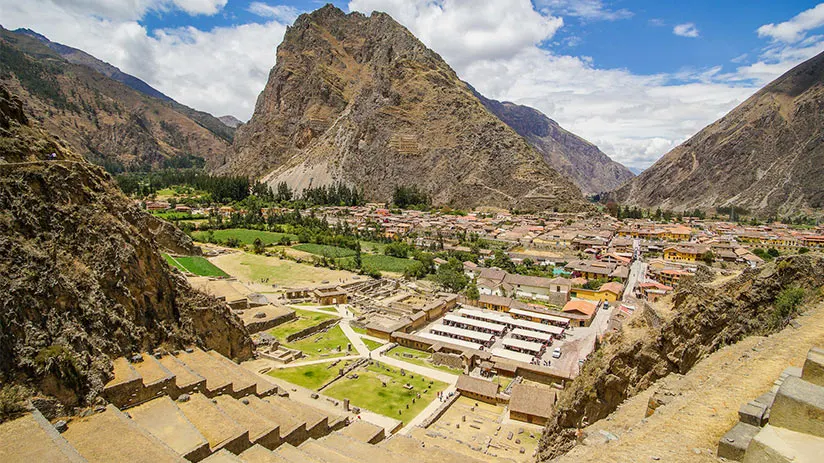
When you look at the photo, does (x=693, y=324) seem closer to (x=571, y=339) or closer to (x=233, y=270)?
(x=571, y=339)

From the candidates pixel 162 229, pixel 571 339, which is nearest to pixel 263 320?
pixel 571 339

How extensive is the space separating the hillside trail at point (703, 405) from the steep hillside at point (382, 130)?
102089 millimetres

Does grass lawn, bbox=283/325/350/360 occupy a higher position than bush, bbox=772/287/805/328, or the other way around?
bush, bbox=772/287/805/328

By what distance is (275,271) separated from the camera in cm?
5809

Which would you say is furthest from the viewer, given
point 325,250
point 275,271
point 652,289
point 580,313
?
point 325,250

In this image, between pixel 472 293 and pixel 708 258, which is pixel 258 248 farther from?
pixel 708 258

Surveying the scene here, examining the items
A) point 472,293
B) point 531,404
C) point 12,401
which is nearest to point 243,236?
point 472,293

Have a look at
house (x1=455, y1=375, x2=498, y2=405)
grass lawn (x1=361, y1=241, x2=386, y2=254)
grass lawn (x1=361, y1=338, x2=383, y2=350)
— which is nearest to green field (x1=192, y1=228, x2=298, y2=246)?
grass lawn (x1=361, y1=241, x2=386, y2=254)

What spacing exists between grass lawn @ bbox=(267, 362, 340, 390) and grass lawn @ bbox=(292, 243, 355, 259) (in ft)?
122

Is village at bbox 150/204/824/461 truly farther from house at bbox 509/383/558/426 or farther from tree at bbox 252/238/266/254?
tree at bbox 252/238/266/254

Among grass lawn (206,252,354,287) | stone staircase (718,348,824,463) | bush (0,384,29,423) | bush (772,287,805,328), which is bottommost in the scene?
grass lawn (206,252,354,287)

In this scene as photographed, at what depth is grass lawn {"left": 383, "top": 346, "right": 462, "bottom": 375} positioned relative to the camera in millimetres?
31575

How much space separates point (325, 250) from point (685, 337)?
59.0 meters

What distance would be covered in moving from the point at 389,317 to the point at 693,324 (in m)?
30.4
